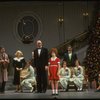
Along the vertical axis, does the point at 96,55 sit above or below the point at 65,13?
below

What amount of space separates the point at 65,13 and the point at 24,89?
5.58 meters

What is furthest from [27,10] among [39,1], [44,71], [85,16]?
[44,71]

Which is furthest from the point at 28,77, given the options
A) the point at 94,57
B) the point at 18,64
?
the point at 94,57

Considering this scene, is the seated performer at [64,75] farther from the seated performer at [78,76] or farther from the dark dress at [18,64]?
the dark dress at [18,64]

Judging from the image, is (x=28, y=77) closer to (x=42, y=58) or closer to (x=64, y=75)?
(x=64, y=75)

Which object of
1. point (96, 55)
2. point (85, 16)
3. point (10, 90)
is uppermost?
point (85, 16)

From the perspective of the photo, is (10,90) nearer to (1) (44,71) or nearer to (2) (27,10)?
(1) (44,71)

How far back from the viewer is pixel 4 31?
79.1 ft

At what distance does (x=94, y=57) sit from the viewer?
66.4 ft

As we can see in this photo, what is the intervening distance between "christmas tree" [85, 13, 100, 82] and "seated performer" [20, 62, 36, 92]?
9.40ft

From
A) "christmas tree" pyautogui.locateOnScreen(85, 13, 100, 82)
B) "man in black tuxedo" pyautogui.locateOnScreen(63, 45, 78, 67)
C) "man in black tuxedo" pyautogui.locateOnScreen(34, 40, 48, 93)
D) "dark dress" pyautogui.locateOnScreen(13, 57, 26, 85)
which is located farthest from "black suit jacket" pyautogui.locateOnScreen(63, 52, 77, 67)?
"man in black tuxedo" pyautogui.locateOnScreen(34, 40, 48, 93)

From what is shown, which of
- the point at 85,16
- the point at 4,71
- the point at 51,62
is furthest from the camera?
the point at 85,16

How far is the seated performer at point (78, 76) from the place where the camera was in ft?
61.7

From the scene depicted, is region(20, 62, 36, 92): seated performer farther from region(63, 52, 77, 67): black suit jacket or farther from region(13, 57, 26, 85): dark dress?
region(63, 52, 77, 67): black suit jacket
